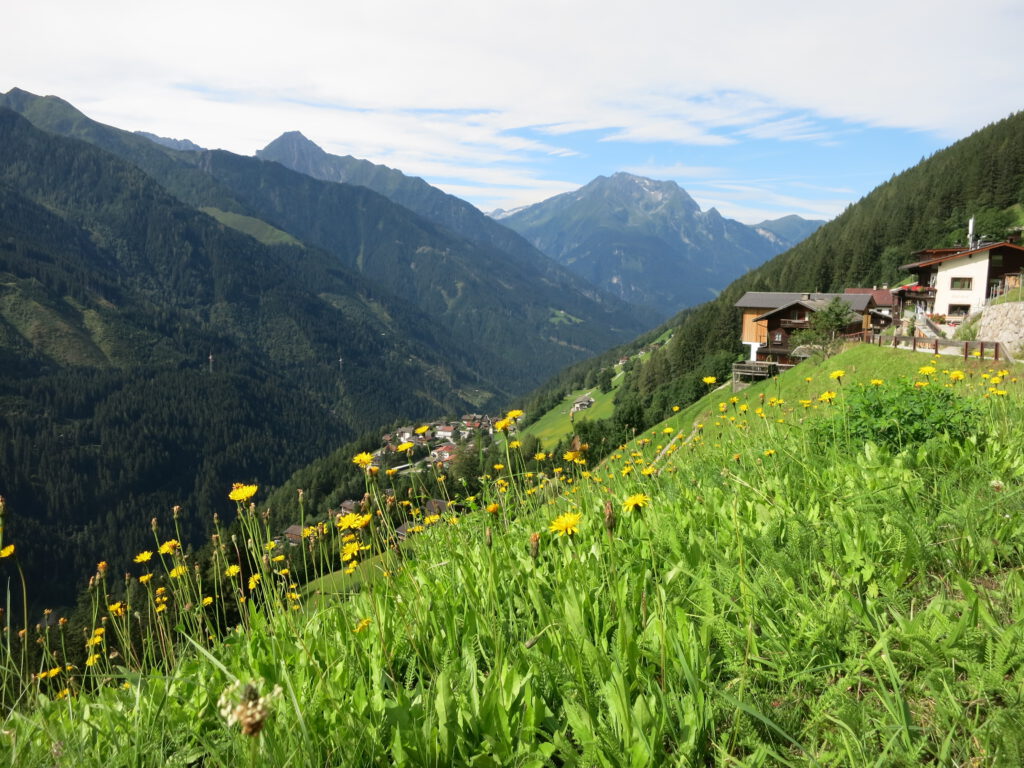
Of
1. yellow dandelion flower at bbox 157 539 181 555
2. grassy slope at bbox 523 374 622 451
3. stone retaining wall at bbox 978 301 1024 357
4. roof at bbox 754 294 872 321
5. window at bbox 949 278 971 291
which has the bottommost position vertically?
grassy slope at bbox 523 374 622 451

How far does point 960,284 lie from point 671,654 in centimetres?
6135

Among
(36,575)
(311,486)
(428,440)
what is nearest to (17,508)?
(36,575)

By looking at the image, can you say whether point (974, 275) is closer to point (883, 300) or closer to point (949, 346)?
point (949, 346)

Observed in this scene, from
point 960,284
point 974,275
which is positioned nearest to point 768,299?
point 960,284

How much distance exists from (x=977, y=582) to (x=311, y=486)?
401ft

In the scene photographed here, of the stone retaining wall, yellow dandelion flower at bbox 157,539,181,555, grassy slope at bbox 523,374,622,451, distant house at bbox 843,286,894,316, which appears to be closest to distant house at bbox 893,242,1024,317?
distant house at bbox 843,286,894,316

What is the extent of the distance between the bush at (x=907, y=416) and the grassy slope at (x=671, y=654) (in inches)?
17.3

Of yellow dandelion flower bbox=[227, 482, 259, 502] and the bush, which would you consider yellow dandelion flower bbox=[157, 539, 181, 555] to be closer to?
yellow dandelion flower bbox=[227, 482, 259, 502]

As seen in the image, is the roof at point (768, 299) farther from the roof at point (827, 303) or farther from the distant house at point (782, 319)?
the roof at point (827, 303)

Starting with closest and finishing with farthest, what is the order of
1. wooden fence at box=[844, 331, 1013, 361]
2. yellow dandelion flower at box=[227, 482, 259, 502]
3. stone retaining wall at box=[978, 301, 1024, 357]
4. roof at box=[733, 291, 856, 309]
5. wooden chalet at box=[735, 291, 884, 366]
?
yellow dandelion flower at box=[227, 482, 259, 502], wooden fence at box=[844, 331, 1013, 361], stone retaining wall at box=[978, 301, 1024, 357], wooden chalet at box=[735, 291, 884, 366], roof at box=[733, 291, 856, 309]

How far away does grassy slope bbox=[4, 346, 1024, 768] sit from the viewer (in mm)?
2008

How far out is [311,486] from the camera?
4552 inches

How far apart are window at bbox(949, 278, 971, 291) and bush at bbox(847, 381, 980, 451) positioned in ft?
186

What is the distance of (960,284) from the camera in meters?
49.5
